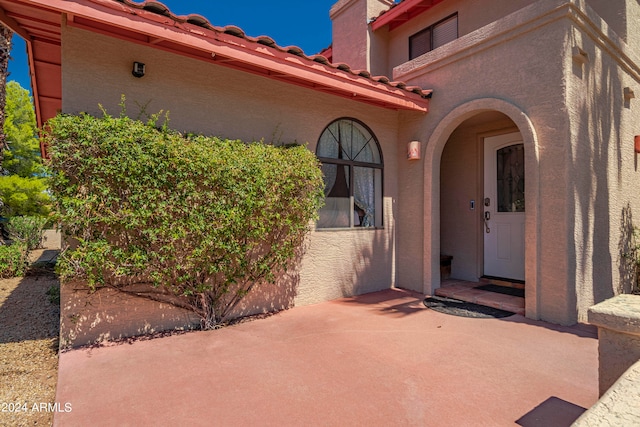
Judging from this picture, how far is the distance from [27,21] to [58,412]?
4879mm

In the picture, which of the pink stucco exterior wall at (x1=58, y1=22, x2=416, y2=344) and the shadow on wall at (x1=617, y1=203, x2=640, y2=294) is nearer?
the pink stucco exterior wall at (x1=58, y1=22, x2=416, y2=344)

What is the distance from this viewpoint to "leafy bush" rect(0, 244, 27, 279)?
9945 millimetres

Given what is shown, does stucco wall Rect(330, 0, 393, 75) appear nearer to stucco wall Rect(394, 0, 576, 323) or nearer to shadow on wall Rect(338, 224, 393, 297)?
stucco wall Rect(394, 0, 576, 323)

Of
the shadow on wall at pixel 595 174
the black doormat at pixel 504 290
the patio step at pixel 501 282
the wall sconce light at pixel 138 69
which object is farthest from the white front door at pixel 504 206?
the wall sconce light at pixel 138 69

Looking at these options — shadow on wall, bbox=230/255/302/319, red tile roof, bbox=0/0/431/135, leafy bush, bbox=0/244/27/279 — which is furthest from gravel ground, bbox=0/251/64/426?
red tile roof, bbox=0/0/431/135

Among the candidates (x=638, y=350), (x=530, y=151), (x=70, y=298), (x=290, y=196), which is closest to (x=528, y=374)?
(x=638, y=350)

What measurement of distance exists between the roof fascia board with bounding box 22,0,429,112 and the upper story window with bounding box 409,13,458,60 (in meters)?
3.03

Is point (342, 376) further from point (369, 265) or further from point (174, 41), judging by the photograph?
point (174, 41)

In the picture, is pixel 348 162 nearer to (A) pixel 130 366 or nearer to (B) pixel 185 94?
(B) pixel 185 94

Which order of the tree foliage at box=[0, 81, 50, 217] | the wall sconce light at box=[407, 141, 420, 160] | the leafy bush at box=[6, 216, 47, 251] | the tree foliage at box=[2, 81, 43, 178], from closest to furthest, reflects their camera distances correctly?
the wall sconce light at box=[407, 141, 420, 160] < the leafy bush at box=[6, 216, 47, 251] < the tree foliage at box=[0, 81, 50, 217] < the tree foliage at box=[2, 81, 43, 178]

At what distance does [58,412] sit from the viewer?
10.0ft

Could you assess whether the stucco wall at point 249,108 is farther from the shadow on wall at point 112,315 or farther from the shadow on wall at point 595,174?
the shadow on wall at point 595,174

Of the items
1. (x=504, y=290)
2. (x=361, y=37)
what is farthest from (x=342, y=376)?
(x=361, y=37)

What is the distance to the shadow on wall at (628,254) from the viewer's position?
6.58 metres
